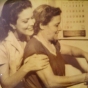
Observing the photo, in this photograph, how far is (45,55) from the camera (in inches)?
35.8

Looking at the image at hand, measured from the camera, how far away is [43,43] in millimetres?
925

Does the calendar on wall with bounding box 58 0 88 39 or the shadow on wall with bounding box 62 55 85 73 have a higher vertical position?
the calendar on wall with bounding box 58 0 88 39

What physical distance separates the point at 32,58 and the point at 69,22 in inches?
10.1

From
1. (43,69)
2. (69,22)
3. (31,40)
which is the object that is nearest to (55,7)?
(69,22)

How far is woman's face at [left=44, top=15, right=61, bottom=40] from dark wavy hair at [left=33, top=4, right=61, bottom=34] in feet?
0.06

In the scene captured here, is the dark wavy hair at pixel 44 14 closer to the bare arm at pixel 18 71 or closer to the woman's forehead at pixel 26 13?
the woman's forehead at pixel 26 13

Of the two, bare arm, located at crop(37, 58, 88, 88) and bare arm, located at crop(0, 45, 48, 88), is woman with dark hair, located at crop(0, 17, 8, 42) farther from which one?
bare arm, located at crop(37, 58, 88, 88)

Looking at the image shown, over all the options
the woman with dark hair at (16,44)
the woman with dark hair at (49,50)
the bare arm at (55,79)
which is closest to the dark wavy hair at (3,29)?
the woman with dark hair at (16,44)

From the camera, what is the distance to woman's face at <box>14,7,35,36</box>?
92 centimetres

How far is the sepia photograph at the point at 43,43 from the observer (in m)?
0.89

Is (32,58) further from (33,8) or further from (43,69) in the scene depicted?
(33,8)

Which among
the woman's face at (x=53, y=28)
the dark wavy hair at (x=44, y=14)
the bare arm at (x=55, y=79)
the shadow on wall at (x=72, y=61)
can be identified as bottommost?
the bare arm at (x=55, y=79)

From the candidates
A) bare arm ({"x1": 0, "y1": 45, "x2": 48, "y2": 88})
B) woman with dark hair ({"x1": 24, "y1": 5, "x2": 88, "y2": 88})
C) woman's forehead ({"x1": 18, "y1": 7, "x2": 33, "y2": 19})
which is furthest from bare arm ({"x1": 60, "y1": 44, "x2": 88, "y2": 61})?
woman's forehead ({"x1": 18, "y1": 7, "x2": 33, "y2": 19})

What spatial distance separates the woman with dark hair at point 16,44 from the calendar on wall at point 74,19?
0.53ft
